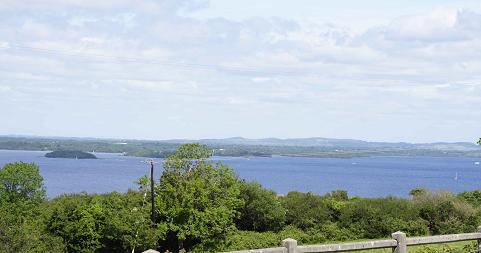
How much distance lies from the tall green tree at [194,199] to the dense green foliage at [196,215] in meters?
0.05

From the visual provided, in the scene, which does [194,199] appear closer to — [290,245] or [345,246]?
[345,246]

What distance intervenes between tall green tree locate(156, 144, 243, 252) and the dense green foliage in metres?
0.05

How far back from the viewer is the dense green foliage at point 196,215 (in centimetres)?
3734

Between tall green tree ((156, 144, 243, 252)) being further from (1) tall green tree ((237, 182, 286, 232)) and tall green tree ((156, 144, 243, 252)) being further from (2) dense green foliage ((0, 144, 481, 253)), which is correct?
(1) tall green tree ((237, 182, 286, 232))

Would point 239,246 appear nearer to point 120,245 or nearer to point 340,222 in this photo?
point 120,245

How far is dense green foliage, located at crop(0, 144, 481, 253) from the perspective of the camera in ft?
123

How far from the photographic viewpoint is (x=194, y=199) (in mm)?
38375

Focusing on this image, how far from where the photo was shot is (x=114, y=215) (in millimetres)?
38125

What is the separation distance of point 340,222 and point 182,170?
12777 millimetres

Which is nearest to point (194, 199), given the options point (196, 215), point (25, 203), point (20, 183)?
point (196, 215)

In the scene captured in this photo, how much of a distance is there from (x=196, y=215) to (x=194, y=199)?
86 cm

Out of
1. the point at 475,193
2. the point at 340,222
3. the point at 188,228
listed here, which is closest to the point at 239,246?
the point at 188,228

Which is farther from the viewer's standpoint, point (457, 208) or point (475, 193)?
point (475, 193)

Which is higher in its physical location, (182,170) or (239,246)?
(182,170)
